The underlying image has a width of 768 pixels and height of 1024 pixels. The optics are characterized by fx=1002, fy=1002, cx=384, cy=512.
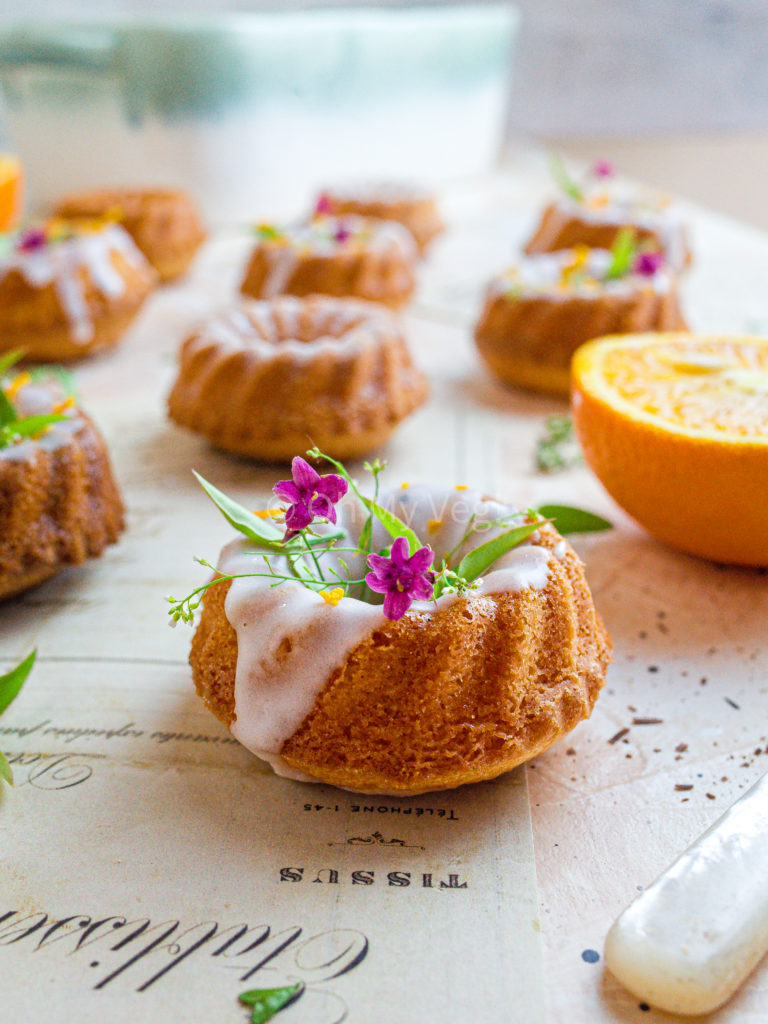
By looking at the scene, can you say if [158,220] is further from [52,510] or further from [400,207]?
[52,510]

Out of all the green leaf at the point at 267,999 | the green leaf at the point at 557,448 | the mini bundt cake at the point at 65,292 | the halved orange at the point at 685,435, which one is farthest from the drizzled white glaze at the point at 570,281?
the green leaf at the point at 267,999

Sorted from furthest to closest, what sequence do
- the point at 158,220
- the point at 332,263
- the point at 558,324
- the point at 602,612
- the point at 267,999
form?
the point at 158,220 → the point at 332,263 → the point at 558,324 → the point at 602,612 → the point at 267,999

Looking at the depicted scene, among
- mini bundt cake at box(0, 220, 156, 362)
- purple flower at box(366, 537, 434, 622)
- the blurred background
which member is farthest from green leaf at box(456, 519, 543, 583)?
the blurred background

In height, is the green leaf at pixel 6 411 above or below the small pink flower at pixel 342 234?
below

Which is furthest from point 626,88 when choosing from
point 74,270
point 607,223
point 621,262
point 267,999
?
point 267,999

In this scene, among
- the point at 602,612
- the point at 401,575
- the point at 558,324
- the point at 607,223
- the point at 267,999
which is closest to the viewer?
the point at 267,999

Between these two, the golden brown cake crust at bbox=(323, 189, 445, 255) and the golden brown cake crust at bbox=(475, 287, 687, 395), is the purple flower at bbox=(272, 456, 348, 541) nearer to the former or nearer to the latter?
the golden brown cake crust at bbox=(475, 287, 687, 395)

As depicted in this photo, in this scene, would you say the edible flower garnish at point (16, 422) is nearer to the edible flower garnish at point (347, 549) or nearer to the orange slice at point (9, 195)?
the edible flower garnish at point (347, 549)
